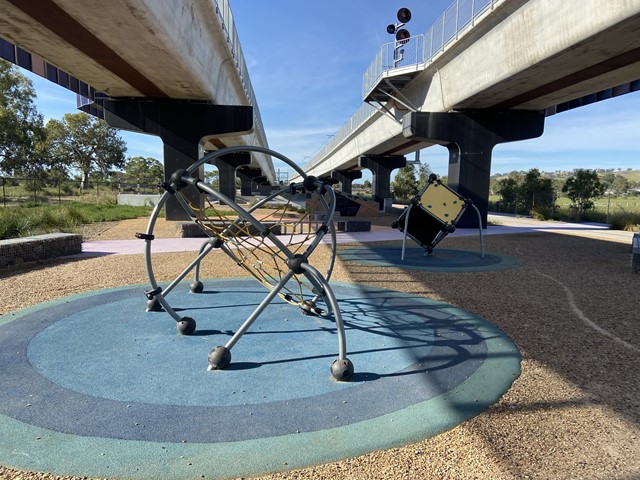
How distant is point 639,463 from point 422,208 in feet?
26.2

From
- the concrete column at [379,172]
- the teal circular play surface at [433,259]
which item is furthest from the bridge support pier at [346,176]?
the teal circular play surface at [433,259]

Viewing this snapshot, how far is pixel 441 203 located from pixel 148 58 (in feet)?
29.7

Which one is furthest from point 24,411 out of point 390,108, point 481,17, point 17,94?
point 17,94

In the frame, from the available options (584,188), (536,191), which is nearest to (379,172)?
(536,191)

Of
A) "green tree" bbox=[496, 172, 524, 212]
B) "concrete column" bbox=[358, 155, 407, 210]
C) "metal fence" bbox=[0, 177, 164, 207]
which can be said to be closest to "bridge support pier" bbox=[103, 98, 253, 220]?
"metal fence" bbox=[0, 177, 164, 207]

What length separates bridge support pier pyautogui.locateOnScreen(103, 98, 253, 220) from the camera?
17.5 m

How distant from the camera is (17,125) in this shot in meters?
39.4

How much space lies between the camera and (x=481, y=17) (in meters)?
14.0

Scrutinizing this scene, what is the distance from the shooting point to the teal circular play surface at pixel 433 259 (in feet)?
30.2

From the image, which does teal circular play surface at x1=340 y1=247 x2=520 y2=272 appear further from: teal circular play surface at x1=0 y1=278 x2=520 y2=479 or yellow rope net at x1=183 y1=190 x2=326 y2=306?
teal circular play surface at x1=0 y1=278 x2=520 y2=479

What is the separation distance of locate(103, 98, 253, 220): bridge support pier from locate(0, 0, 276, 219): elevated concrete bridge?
41 mm

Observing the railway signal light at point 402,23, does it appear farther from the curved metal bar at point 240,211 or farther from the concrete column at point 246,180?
the concrete column at point 246,180

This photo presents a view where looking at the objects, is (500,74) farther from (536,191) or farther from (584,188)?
(536,191)

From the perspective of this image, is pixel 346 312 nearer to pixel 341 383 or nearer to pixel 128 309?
pixel 341 383
